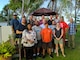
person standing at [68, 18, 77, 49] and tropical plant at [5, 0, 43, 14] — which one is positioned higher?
tropical plant at [5, 0, 43, 14]

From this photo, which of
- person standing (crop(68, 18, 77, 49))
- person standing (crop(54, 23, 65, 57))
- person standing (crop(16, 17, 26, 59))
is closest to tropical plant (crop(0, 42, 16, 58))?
person standing (crop(16, 17, 26, 59))

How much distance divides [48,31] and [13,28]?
5.12 ft

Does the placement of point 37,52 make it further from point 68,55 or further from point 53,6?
point 53,6

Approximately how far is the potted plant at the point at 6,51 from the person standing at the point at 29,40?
55cm

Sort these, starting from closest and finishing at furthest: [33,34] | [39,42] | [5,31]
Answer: [33,34] < [39,42] < [5,31]

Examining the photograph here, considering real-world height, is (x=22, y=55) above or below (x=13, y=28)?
below

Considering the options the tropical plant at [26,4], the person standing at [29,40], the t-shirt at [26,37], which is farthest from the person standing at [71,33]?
the tropical plant at [26,4]

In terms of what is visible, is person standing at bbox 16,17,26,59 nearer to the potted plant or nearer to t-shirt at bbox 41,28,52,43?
the potted plant

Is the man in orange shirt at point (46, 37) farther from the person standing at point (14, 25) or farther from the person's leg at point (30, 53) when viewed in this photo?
the person standing at point (14, 25)

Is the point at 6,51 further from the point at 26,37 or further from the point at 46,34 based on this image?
the point at 46,34

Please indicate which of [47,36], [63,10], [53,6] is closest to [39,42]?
[47,36]

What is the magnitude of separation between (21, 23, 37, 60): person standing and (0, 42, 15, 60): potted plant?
554mm

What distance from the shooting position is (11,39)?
13086mm

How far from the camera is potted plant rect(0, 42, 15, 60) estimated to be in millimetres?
11773
